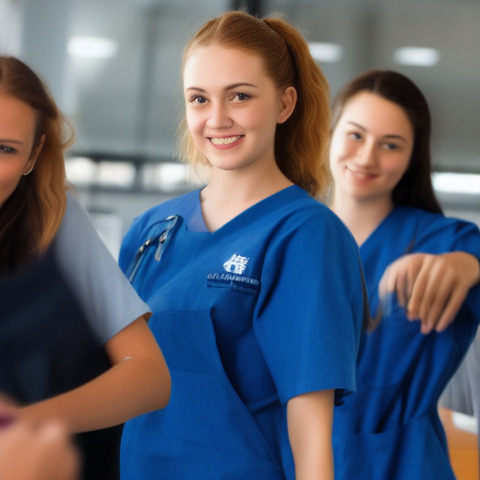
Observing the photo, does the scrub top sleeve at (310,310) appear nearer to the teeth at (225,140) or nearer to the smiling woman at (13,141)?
the teeth at (225,140)

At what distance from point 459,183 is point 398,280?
1.66 meters

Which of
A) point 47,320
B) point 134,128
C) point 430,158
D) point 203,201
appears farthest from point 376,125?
point 134,128

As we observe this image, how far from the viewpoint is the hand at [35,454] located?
33 cm

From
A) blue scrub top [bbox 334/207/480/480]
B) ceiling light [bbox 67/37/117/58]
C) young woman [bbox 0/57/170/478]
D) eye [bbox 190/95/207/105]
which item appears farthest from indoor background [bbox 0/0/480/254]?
young woman [bbox 0/57/170/478]

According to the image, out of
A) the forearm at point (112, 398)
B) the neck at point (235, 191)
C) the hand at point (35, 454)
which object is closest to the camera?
the hand at point (35, 454)

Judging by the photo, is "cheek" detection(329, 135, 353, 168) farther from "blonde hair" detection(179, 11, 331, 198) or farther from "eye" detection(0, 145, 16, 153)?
"eye" detection(0, 145, 16, 153)

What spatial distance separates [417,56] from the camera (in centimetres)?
235

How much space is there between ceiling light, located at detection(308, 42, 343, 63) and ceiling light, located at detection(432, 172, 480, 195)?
448 millimetres

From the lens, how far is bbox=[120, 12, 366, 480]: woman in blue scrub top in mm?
660

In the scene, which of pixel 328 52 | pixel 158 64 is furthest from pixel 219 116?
pixel 328 52

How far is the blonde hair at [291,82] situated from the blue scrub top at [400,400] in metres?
0.17

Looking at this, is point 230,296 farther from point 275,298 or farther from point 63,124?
point 63,124

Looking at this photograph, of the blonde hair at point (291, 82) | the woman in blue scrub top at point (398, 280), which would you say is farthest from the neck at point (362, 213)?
the blonde hair at point (291, 82)

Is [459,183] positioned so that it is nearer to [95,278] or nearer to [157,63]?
[157,63]
